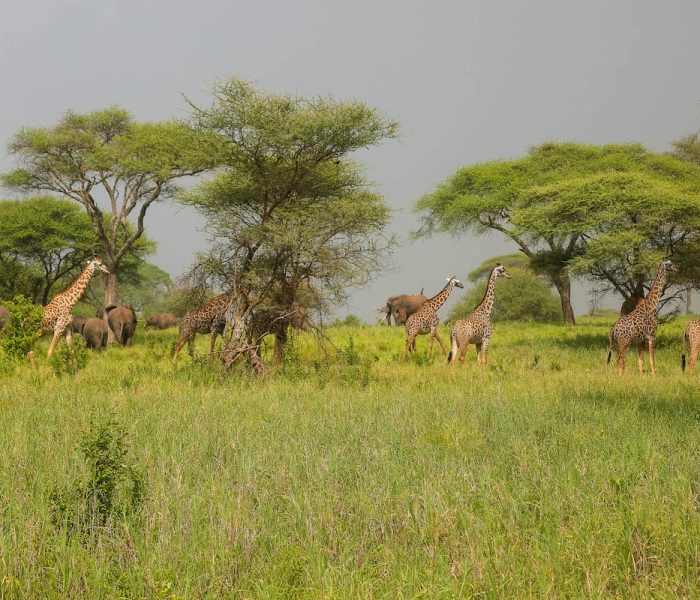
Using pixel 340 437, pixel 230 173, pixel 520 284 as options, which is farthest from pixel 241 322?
pixel 520 284

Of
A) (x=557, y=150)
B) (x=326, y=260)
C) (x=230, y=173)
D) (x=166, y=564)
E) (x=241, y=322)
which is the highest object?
(x=557, y=150)

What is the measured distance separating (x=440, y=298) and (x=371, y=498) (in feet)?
44.6

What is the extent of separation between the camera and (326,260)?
14.5 meters

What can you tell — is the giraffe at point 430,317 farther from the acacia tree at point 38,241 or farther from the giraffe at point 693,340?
the acacia tree at point 38,241

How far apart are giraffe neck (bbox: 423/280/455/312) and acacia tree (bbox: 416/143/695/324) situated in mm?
6136

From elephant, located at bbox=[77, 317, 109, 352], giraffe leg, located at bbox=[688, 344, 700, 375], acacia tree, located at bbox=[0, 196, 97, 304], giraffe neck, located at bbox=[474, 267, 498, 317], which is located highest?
acacia tree, located at bbox=[0, 196, 97, 304]

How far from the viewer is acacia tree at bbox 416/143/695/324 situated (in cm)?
2345

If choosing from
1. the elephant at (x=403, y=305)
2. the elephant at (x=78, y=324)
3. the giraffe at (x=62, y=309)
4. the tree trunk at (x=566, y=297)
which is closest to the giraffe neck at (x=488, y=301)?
the giraffe at (x=62, y=309)

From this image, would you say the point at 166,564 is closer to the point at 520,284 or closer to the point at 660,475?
the point at 660,475

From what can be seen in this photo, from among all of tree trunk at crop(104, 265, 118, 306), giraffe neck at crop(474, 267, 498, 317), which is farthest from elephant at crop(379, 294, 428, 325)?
giraffe neck at crop(474, 267, 498, 317)

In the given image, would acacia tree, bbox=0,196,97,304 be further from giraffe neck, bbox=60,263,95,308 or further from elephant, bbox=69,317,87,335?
giraffe neck, bbox=60,263,95,308

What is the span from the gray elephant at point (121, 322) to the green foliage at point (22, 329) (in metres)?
7.53

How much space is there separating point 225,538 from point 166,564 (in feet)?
1.23

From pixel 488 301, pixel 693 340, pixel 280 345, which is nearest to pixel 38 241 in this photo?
pixel 280 345
